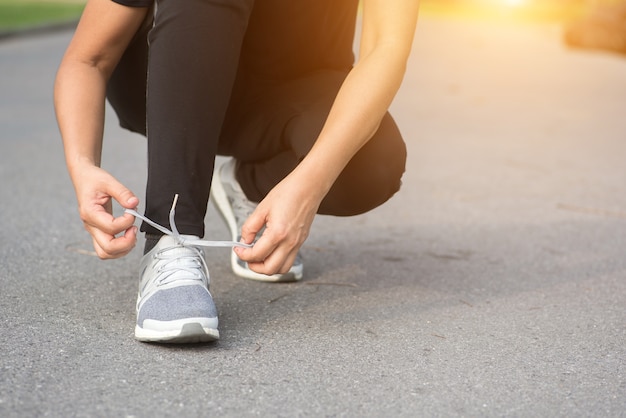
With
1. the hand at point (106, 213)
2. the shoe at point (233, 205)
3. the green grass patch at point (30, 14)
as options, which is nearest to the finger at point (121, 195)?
the hand at point (106, 213)

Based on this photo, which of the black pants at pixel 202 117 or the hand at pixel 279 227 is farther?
the black pants at pixel 202 117

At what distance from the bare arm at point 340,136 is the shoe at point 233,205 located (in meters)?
0.55

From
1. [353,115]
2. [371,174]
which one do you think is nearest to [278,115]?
[371,174]

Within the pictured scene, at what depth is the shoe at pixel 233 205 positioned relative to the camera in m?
2.08

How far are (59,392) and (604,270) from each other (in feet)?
4.78

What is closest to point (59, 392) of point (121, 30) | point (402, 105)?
point (121, 30)

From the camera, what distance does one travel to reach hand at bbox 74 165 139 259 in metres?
1.46

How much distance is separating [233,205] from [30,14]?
9.17m

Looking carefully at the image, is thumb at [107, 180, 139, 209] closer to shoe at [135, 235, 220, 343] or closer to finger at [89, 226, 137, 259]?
finger at [89, 226, 137, 259]

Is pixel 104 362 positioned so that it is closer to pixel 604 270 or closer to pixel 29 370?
pixel 29 370

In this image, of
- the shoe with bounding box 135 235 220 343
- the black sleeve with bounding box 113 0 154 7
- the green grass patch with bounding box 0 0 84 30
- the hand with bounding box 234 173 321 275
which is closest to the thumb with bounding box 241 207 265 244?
the hand with bounding box 234 173 321 275

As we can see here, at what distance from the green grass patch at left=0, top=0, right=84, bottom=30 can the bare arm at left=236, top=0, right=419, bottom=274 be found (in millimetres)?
7352

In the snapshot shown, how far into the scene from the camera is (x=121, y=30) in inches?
67.2

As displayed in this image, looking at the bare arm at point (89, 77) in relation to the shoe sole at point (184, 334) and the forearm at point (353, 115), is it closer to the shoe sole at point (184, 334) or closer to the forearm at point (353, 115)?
the shoe sole at point (184, 334)
